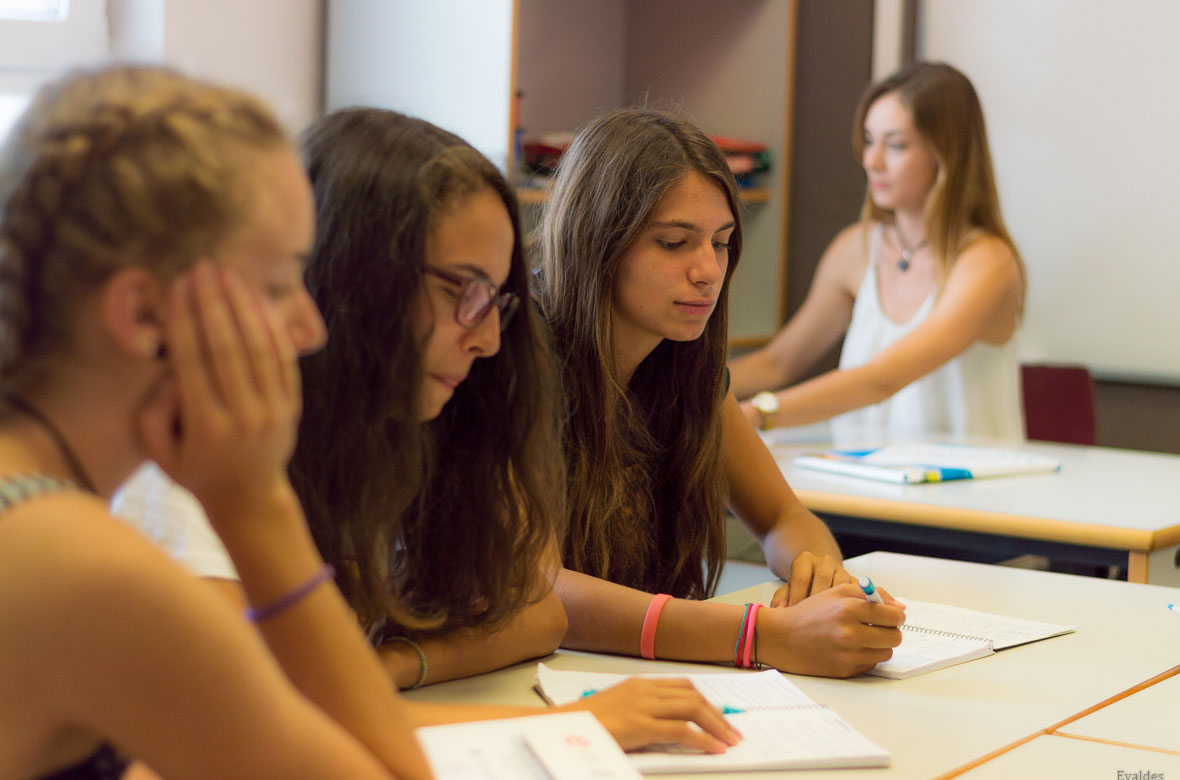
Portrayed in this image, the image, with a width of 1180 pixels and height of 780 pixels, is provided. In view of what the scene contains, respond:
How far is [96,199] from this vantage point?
0.66 m

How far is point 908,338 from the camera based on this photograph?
2.92 meters

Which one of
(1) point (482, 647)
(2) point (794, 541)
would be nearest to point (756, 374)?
(2) point (794, 541)

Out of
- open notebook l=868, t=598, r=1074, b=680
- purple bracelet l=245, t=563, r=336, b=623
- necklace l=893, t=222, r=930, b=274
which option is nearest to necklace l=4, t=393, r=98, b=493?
purple bracelet l=245, t=563, r=336, b=623

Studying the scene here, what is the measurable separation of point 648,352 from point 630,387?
6 centimetres

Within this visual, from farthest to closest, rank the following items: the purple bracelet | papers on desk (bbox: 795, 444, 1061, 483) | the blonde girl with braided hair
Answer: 1. papers on desk (bbox: 795, 444, 1061, 483)
2. the purple bracelet
3. the blonde girl with braided hair

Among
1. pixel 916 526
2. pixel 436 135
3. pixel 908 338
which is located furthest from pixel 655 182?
pixel 908 338

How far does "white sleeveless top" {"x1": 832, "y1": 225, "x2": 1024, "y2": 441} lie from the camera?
10.0ft

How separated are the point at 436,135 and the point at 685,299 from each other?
0.63 m

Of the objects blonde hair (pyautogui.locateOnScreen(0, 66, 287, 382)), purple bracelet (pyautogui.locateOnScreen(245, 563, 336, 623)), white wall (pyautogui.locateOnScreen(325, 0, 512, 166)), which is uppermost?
white wall (pyautogui.locateOnScreen(325, 0, 512, 166))

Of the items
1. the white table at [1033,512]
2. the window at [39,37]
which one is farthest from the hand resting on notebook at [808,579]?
the window at [39,37]

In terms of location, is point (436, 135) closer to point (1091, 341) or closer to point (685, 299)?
point (685, 299)

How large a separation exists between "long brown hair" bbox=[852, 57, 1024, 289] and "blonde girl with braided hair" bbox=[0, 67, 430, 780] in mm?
2492

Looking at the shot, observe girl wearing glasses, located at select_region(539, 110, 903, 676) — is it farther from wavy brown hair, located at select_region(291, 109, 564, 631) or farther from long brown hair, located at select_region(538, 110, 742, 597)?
wavy brown hair, located at select_region(291, 109, 564, 631)

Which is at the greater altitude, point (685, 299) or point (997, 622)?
point (685, 299)
